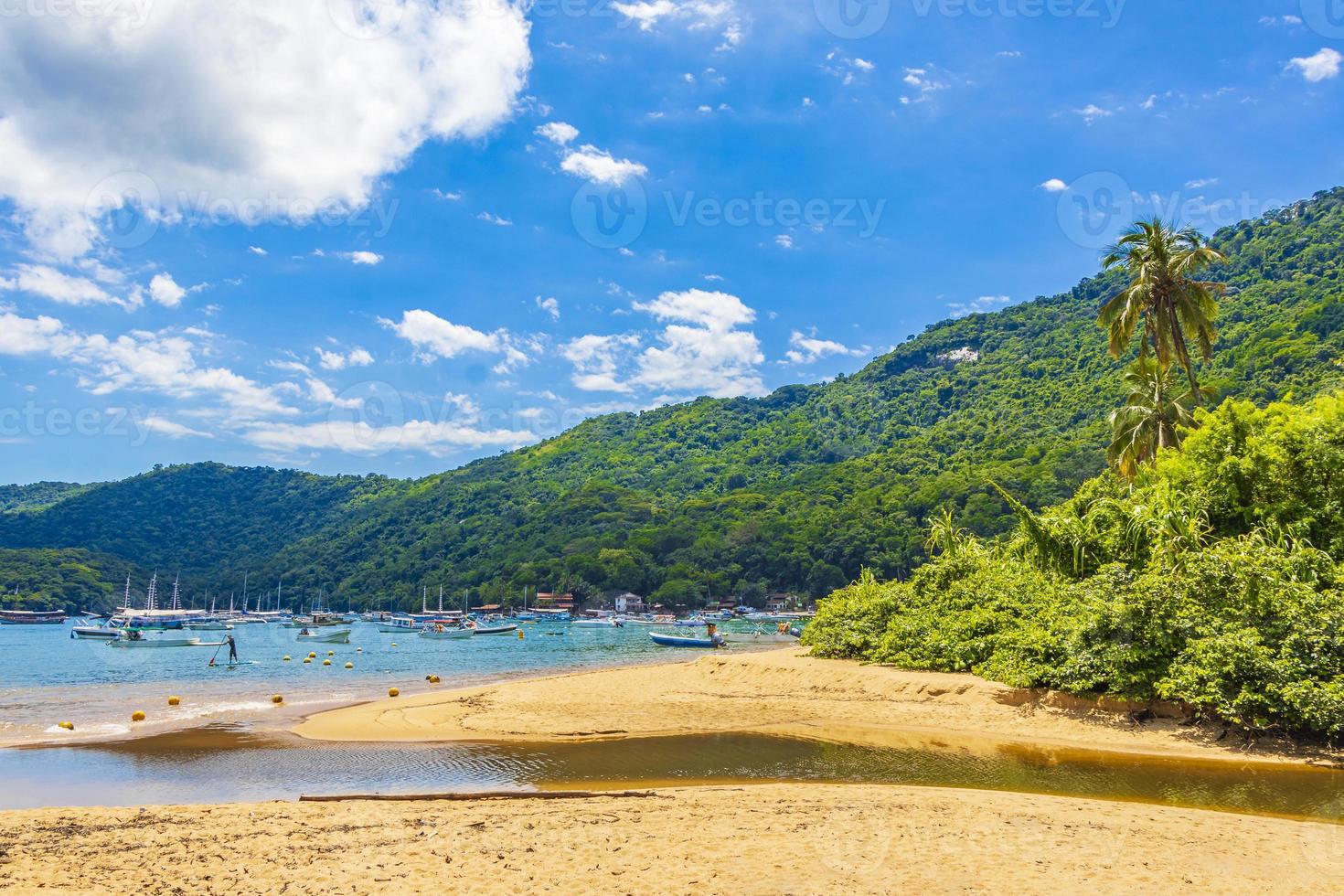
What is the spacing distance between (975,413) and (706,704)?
141m

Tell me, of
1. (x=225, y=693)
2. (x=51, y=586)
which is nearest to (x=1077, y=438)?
(x=225, y=693)

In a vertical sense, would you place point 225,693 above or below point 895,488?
below

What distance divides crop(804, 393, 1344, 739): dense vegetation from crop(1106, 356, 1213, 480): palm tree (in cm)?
431

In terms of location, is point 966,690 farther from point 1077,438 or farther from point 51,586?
point 51,586

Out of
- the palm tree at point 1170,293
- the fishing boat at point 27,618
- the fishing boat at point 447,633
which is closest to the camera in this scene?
the palm tree at point 1170,293

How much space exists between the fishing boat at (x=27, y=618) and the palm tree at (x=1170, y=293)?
160261 mm

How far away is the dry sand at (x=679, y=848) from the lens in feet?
28.5

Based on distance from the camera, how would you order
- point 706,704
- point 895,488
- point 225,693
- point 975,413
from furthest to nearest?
point 975,413, point 895,488, point 225,693, point 706,704

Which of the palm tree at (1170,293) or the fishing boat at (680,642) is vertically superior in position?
the palm tree at (1170,293)

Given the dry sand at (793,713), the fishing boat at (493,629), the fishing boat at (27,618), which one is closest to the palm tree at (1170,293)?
the dry sand at (793,713)

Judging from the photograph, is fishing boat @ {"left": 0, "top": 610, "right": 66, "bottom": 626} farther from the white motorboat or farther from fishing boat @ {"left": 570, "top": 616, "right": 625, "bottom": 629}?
fishing boat @ {"left": 570, "top": 616, "right": 625, "bottom": 629}

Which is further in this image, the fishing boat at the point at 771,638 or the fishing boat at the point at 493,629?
the fishing boat at the point at 493,629

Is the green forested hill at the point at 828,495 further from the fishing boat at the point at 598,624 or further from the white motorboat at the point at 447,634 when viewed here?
the white motorboat at the point at 447,634

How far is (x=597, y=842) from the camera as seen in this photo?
404 inches
